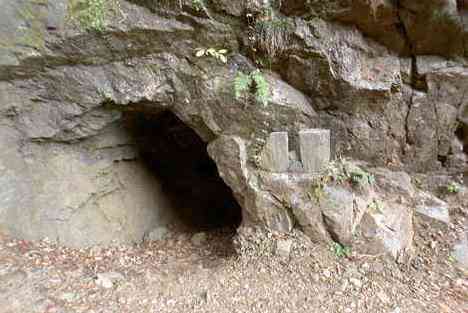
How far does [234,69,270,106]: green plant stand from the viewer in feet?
11.3

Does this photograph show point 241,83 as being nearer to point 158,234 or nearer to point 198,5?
point 198,5

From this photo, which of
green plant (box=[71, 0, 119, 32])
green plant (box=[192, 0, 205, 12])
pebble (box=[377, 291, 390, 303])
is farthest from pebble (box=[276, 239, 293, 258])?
green plant (box=[71, 0, 119, 32])

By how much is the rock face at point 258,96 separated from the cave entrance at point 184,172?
51.8 inches

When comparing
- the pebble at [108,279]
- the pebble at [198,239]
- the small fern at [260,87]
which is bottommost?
the pebble at [198,239]

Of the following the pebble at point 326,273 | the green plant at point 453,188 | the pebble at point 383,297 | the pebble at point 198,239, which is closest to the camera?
the pebble at point 383,297

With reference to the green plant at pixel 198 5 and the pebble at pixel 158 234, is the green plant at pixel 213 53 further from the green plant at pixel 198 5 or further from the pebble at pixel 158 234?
the pebble at pixel 158 234

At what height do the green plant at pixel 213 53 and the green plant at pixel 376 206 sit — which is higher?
the green plant at pixel 213 53

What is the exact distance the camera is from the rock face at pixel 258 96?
3436mm

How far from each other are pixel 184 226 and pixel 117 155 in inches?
73.0

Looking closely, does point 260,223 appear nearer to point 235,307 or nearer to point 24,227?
point 235,307

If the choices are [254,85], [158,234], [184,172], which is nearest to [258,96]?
[254,85]

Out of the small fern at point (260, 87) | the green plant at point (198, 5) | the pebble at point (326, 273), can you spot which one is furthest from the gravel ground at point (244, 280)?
the green plant at point (198, 5)

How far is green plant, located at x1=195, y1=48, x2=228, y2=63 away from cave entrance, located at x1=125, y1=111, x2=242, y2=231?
1833mm

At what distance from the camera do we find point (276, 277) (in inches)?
134
